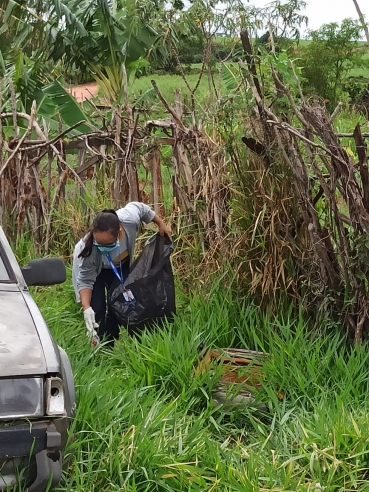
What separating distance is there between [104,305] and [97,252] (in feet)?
1.90

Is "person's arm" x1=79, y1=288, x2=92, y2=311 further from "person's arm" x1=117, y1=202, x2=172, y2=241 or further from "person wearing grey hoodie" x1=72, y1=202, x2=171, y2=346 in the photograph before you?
"person's arm" x1=117, y1=202, x2=172, y2=241

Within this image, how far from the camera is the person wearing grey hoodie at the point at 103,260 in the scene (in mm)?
4992

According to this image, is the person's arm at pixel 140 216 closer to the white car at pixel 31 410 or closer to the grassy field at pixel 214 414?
the grassy field at pixel 214 414

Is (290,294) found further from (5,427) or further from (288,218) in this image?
(5,427)

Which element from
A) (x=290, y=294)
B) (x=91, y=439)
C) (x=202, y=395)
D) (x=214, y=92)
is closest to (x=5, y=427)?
(x=91, y=439)

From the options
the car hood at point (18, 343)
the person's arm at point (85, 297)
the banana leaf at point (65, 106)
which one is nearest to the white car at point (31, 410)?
the car hood at point (18, 343)

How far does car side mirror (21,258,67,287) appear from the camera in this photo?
11.9 ft

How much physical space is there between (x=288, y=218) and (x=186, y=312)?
118cm

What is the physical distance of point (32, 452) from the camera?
2.72 meters

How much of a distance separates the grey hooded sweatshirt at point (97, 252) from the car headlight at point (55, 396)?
2.49 m

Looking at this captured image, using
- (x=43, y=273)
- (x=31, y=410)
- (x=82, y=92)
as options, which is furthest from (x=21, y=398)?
(x=82, y=92)

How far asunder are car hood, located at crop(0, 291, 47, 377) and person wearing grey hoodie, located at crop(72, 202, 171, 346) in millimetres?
1725

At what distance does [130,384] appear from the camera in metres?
4.25

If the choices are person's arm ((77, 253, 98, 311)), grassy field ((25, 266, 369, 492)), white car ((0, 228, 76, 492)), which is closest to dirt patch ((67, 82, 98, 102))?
person's arm ((77, 253, 98, 311))
